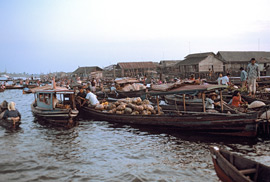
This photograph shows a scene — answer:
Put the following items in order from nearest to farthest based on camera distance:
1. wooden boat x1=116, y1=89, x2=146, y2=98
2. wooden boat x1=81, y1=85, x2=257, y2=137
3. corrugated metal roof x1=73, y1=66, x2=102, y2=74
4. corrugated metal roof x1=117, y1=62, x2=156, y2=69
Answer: wooden boat x1=81, y1=85, x2=257, y2=137, wooden boat x1=116, y1=89, x2=146, y2=98, corrugated metal roof x1=117, y1=62, x2=156, y2=69, corrugated metal roof x1=73, y1=66, x2=102, y2=74

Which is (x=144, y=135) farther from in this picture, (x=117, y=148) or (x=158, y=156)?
(x=158, y=156)

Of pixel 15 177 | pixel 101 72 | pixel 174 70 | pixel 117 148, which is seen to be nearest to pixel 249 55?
pixel 174 70

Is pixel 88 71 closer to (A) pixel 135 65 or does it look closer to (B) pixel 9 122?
(A) pixel 135 65

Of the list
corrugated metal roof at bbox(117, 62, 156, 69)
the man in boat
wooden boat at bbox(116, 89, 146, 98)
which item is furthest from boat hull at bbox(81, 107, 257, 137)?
corrugated metal roof at bbox(117, 62, 156, 69)

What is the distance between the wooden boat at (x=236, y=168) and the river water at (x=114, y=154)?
4.64 feet

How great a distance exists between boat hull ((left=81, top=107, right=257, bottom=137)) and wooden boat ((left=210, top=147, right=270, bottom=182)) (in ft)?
15.1

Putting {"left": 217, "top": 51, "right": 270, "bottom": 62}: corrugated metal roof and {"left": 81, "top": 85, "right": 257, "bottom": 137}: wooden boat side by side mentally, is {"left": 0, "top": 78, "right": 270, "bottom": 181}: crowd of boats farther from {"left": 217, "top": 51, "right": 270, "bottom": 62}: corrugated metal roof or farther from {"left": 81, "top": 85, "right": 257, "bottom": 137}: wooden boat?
{"left": 217, "top": 51, "right": 270, "bottom": 62}: corrugated metal roof

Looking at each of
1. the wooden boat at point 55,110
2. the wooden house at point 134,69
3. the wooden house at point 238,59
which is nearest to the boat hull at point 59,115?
the wooden boat at point 55,110

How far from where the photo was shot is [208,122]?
10.3 m

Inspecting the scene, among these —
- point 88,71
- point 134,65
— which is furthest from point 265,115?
point 88,71

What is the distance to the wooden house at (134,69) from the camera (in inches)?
2007

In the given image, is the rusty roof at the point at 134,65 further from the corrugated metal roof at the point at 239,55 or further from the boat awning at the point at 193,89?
the boat awning at the point at 193,89

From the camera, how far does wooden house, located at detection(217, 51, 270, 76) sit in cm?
3984

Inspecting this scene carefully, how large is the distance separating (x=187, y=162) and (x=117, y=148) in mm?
2950
